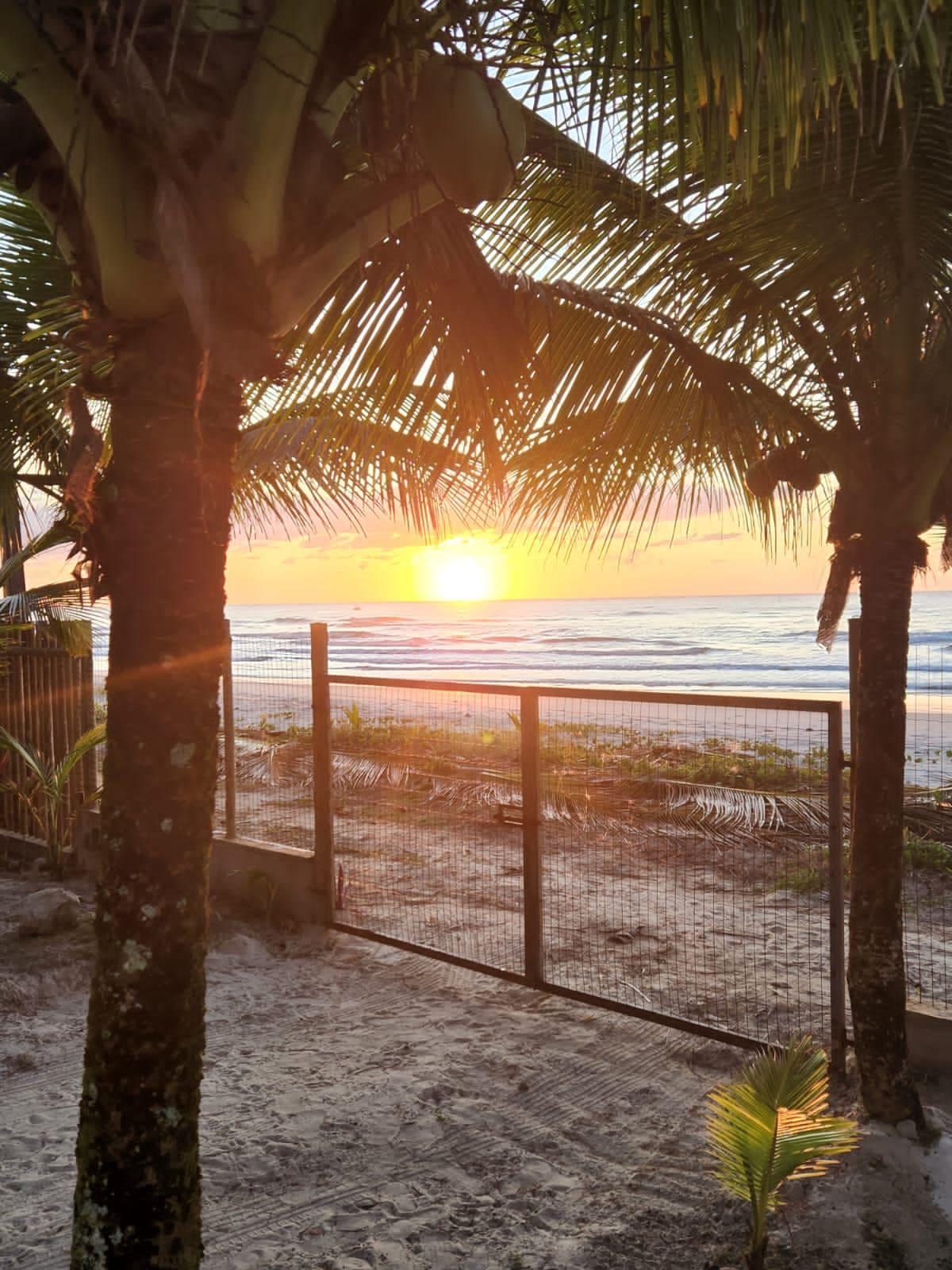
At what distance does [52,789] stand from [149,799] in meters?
6.44

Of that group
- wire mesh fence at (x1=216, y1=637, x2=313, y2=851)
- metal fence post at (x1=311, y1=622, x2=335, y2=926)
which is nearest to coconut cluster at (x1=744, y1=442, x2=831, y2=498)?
metal fence post at (x1=311, y1=622, x2=335, y2=926)

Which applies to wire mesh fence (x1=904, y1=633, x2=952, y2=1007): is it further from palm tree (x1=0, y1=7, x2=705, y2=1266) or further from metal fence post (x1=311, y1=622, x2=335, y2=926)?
palm tree (x1=0, y1=7, x2=705, y2=1266)

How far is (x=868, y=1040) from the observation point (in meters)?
3.88

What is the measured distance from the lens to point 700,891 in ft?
24.8

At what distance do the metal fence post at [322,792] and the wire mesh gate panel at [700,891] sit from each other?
1.49 meters

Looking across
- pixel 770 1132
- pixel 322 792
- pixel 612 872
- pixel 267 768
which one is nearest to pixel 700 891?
pixel 612 872

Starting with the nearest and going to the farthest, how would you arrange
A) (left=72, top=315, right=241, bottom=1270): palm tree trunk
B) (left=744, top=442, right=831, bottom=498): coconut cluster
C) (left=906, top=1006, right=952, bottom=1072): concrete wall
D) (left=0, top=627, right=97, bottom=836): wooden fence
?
(left=72, top=315, right=241, bottom=1270): palm tree trunk
(left=744, top=442, right=831, bottom=498): coconut cluster
(left=906, top=1006, right=952, bottom=1072): concrete wall
(left=0, top=627, right=97, bottom=836): wooden fence

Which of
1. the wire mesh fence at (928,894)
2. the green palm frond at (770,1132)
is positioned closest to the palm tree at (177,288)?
the green palm frond at (770,1132)

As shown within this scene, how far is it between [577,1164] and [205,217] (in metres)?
3.47

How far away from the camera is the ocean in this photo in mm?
33938

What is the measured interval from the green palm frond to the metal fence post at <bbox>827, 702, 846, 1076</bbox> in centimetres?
142

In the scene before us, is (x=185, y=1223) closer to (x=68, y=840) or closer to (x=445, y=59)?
(x=445, y=59)

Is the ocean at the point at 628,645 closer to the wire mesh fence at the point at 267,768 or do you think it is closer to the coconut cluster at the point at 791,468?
the wire mesh fence at the point at 267,768

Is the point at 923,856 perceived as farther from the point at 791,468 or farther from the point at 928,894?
the point at 791,468
